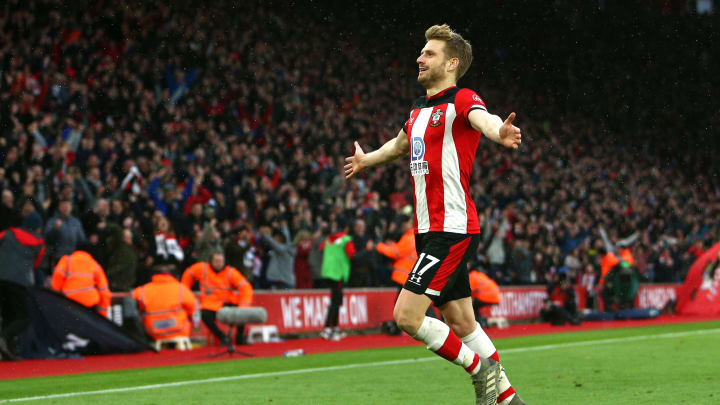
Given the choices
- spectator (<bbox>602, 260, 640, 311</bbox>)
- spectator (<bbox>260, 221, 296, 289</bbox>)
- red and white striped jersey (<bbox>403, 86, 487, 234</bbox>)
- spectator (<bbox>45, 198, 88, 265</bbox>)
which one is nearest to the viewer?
red and white striped jersey (<bbox>403, 86, 487, 234</bbox>)

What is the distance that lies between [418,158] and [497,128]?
0.77 meters

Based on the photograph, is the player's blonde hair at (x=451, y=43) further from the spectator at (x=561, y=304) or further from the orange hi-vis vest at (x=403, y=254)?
the spectator at (x=561, y=304)

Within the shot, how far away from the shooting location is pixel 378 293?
19.2 metres

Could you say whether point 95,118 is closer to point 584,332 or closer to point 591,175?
point 584,332

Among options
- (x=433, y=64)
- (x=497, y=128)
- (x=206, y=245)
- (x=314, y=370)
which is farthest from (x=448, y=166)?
(x=206, y=245)

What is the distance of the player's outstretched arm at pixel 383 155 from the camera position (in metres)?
6.54

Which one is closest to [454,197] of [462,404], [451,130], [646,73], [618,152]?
[451,130]

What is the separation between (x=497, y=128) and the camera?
214 inches

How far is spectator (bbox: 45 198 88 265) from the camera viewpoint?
1408cm

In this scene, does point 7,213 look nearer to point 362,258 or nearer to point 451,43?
point 362,258

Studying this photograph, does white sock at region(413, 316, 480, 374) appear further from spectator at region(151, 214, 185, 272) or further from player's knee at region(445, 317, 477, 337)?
spectator at region(151, 214, 185, 272)

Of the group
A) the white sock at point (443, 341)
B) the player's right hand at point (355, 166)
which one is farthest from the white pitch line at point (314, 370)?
the white sock at point (443, 341)

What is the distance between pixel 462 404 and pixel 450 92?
2546 mm

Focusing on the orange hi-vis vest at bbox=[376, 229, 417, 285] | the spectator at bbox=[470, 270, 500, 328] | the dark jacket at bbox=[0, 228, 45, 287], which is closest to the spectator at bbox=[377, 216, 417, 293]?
the orange hi-vis vest at bbox=[376, 229, 417, 285]
